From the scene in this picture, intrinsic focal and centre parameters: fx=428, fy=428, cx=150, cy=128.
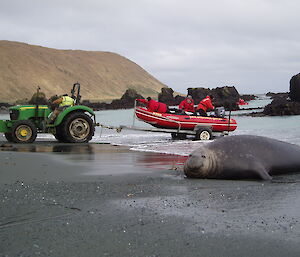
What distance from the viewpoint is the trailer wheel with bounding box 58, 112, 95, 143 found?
42.0 feet

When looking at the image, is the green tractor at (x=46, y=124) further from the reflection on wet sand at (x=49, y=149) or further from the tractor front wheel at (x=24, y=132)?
the reflection on wet sand at (x=49, y=149)

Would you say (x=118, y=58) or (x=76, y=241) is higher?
(x=118, y=58)

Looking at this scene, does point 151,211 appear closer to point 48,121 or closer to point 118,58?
point 48,121

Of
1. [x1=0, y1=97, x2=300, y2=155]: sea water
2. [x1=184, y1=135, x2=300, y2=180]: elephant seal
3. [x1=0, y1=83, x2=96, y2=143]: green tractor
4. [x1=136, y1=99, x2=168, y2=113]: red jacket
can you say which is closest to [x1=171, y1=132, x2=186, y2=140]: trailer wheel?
[x1=0, y1=97, x2=300, y2=155]: sea water

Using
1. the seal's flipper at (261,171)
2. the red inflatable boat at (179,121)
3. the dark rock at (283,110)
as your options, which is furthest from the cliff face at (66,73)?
the seal's flipper at (261,171)

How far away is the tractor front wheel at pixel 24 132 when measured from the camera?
12.4 meters

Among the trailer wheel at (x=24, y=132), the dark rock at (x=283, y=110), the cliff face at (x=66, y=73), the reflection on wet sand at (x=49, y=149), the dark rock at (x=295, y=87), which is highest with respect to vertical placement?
the cliff face at (x=66, y=73)

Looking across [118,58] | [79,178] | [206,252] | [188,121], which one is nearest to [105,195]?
[79,178]

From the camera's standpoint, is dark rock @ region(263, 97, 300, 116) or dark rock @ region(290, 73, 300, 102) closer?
dark rock @ region(263, 97, 300, 116)

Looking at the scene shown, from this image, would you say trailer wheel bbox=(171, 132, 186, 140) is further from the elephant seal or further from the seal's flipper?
the seal's flipper

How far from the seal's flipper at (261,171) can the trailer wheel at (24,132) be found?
27.2 feet

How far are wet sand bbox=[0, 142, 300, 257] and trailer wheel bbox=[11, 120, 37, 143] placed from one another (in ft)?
22.1

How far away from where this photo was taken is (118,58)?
166750 mm

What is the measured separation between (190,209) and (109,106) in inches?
2486
